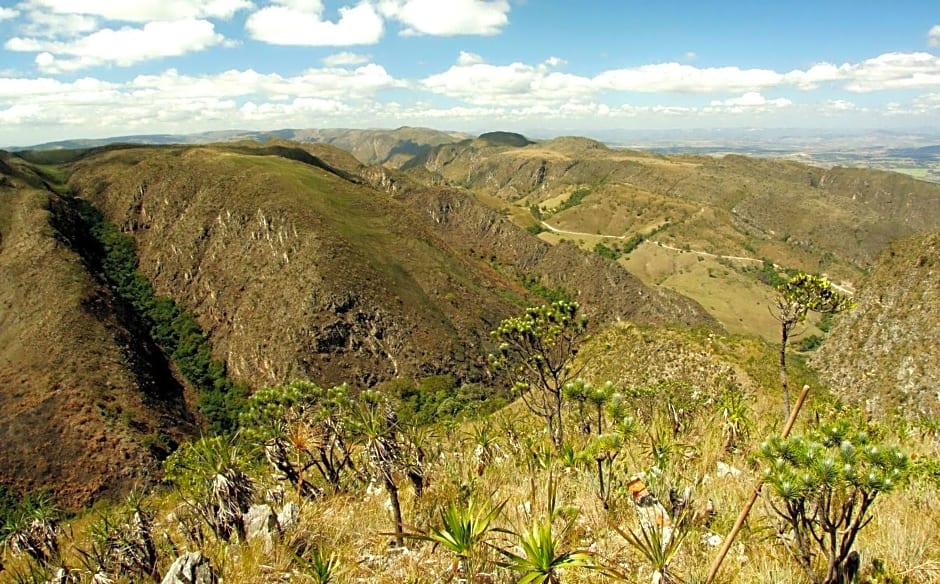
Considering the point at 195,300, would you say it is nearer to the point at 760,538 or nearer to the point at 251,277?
the point at 251,277

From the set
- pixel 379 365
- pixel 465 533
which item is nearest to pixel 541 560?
pixel 465 533

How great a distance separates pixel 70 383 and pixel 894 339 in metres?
89.6

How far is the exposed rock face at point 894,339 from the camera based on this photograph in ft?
141

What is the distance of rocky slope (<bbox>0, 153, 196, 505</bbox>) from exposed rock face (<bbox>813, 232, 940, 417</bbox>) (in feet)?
241

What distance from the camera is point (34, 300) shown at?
71.7 meters

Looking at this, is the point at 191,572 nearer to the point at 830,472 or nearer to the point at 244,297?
the point at 830,472

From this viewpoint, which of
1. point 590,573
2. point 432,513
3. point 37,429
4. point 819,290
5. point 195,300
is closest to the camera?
point 590,573

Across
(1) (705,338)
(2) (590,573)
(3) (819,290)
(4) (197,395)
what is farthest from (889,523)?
(4) (197,395)

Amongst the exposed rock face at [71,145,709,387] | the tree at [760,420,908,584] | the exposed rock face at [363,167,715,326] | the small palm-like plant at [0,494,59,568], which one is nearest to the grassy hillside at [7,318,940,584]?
the tree at [760,420,908,584]

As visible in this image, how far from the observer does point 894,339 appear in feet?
157

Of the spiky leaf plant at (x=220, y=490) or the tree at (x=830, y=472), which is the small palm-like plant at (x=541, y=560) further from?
the spiky leaf plant at (x=220, y=490)

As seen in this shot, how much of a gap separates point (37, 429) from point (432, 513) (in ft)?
234

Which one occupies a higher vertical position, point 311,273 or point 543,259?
point 311,273

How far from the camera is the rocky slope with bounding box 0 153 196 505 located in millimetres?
55656
